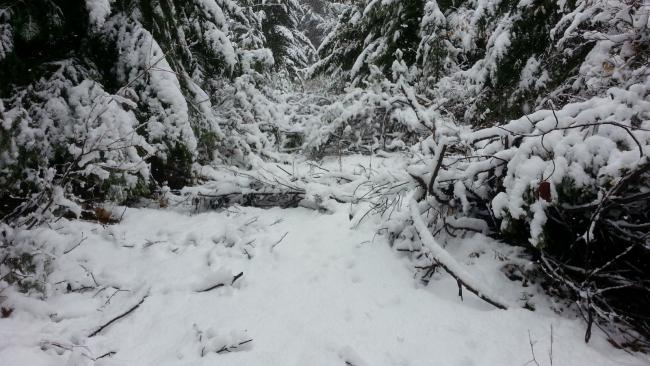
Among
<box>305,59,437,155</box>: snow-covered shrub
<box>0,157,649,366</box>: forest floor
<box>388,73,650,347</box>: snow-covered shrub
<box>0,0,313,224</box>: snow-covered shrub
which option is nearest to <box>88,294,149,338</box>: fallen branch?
<box>0,157,649,366</box>: forest floor

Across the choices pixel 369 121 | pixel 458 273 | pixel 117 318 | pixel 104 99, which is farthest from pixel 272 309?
pixel 369 121

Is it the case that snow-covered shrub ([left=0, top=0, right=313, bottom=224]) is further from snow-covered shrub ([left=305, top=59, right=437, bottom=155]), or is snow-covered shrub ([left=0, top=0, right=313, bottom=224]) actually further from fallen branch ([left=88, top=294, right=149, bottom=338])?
snow-covered shrub ([left=305, top=59, right=437, bottom=155])

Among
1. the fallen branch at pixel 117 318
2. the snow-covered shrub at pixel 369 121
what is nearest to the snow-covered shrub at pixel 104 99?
the fallen branch at pixel 117 318

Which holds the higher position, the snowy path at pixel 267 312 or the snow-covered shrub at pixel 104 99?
the snow-covered shrub at pixel 104 99

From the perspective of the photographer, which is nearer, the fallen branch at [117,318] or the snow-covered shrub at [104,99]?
the fallen branch at [117,318]

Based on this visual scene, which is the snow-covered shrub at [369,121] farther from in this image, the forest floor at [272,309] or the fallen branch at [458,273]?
the fallen branch at [458,273]

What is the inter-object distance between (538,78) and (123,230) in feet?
16.9

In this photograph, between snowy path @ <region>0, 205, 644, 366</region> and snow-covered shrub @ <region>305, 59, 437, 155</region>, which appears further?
snow-covered shrub @ <region>305, 59, 437, 155</region>

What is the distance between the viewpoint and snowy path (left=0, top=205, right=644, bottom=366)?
6.24 feet

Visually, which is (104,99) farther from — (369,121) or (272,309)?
(369,121)

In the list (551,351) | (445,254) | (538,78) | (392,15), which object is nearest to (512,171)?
(445,254)

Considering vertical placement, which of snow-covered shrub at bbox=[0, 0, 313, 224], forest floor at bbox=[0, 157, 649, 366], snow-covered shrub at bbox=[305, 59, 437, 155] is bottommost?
forest floor at bbox=[0, 157, 649, 366]

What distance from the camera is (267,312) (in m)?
2.31

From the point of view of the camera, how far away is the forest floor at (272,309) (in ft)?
6.24
